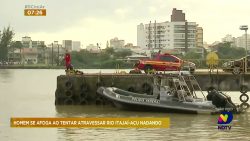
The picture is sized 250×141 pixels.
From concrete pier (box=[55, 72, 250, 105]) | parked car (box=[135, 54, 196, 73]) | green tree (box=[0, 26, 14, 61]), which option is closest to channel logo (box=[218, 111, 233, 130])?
concrete pier (box=[55, 72, 250, 105])

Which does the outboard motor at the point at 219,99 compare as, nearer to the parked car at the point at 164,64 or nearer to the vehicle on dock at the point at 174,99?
the vehicle on dock at the point at 174,99

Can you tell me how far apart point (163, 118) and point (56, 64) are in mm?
164672

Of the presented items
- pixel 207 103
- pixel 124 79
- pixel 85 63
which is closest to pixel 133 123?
pixel 207 103

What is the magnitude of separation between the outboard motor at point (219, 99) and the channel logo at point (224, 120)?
→ 30.7 inches

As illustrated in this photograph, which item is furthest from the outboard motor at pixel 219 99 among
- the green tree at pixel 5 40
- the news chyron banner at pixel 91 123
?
the green tree at pixel 5 40

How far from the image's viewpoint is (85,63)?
→ 153 m

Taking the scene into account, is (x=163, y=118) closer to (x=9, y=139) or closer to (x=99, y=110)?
(x=99, y=110)

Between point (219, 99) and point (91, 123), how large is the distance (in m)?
7.34

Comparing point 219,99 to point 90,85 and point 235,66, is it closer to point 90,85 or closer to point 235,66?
point 235,66

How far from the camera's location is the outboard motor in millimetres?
31125

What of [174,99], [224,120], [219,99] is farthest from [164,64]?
[224,120]

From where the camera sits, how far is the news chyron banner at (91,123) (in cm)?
2735

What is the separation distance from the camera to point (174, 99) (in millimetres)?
31656

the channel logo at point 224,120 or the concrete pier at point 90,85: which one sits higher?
the concrete pier at point 90,85
